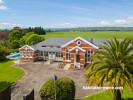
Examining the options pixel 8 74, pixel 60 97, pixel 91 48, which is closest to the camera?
pixel 60 97

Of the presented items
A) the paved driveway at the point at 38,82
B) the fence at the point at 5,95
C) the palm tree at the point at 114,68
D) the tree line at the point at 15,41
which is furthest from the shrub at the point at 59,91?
the tree line at the point at 15,41

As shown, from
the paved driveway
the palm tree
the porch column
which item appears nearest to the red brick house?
the porch column

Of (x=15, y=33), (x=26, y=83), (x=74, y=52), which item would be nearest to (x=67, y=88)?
(x=26, y=83)

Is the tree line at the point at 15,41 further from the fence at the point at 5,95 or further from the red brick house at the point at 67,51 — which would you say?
the fence at the point at 5,95

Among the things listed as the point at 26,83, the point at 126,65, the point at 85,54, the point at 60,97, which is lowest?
the point at 26,83

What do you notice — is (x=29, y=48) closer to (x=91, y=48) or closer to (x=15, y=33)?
(x=91, y=48)
